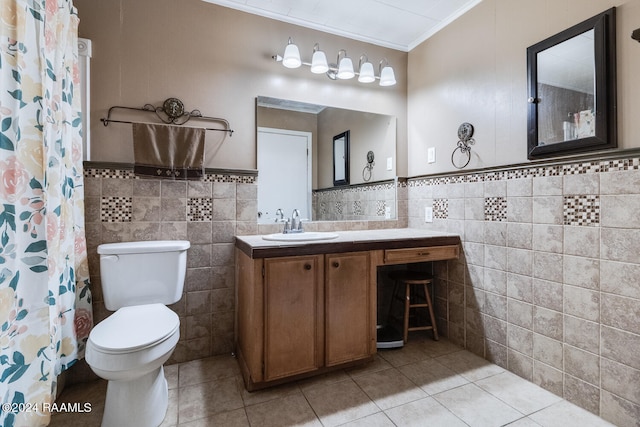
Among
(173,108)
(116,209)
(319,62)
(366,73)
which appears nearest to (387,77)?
(366,73)

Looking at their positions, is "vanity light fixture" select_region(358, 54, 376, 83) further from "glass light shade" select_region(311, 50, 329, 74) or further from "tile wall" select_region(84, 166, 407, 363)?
"tile wall" select_region(84, 166, 407, 363)

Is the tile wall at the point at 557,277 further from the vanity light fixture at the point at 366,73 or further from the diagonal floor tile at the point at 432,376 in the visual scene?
the vanity light fixture at the point at 366,73

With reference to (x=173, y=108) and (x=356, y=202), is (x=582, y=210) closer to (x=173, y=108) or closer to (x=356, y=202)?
(x=356, y=202)

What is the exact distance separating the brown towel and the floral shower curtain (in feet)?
1.51

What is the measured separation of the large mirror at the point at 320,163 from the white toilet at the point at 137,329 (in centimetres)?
73

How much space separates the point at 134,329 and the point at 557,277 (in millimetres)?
2150

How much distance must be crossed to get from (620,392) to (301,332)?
1518 millimetres

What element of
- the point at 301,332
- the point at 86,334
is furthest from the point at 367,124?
the point at 86,334

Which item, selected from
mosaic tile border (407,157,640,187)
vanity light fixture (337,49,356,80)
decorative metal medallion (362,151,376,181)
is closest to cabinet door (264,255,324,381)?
→ decorative metal medallion (362,151,376,181)

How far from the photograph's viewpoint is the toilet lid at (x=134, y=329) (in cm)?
129

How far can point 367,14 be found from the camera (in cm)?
225

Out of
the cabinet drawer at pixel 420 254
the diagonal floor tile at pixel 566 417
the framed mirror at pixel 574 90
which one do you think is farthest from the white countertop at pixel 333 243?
the diagonal floor tile at pixel 566 417

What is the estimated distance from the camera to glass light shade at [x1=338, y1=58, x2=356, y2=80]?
7.59 feet

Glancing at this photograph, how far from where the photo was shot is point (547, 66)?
1.68 meters
